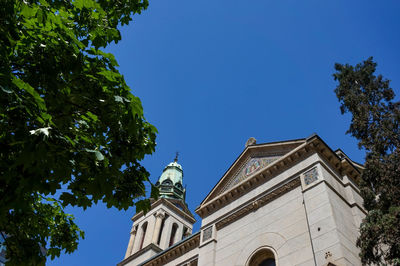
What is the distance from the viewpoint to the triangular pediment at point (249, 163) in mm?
18391

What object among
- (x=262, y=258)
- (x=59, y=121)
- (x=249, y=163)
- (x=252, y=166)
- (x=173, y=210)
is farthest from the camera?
(x=173, y=210)

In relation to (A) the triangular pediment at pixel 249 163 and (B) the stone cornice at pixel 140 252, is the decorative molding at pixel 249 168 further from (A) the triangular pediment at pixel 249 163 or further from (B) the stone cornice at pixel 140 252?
(B) the stone cornice at pixel 140 252

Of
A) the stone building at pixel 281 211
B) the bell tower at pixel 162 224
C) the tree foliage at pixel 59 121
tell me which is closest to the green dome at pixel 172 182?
the bell tower at pixel 162 224

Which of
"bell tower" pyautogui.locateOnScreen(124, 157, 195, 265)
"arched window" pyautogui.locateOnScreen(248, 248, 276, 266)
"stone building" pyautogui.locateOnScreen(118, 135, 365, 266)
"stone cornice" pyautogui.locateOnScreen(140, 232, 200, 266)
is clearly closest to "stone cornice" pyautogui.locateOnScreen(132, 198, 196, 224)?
"bell tower" pyautogui.locateOnScreen(124, 157, 195, 265)

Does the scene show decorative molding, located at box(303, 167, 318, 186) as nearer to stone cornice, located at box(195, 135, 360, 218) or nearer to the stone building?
the stone building

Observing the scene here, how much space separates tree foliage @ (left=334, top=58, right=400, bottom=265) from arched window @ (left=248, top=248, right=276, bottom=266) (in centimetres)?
413

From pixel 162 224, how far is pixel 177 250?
14.0 m

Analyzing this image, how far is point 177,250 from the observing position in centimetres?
2145

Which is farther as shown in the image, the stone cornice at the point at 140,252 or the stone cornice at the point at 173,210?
the stone cornice at the point at 173,210

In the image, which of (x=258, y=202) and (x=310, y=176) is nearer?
(x=310, y=176)

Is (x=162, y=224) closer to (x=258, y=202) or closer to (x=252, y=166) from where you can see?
(x=252, y=166)

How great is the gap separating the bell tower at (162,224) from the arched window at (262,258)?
1657 centimetres

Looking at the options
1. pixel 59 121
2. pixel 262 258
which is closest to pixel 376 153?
pixel 262 258

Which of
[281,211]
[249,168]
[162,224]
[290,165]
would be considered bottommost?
[281,211]
